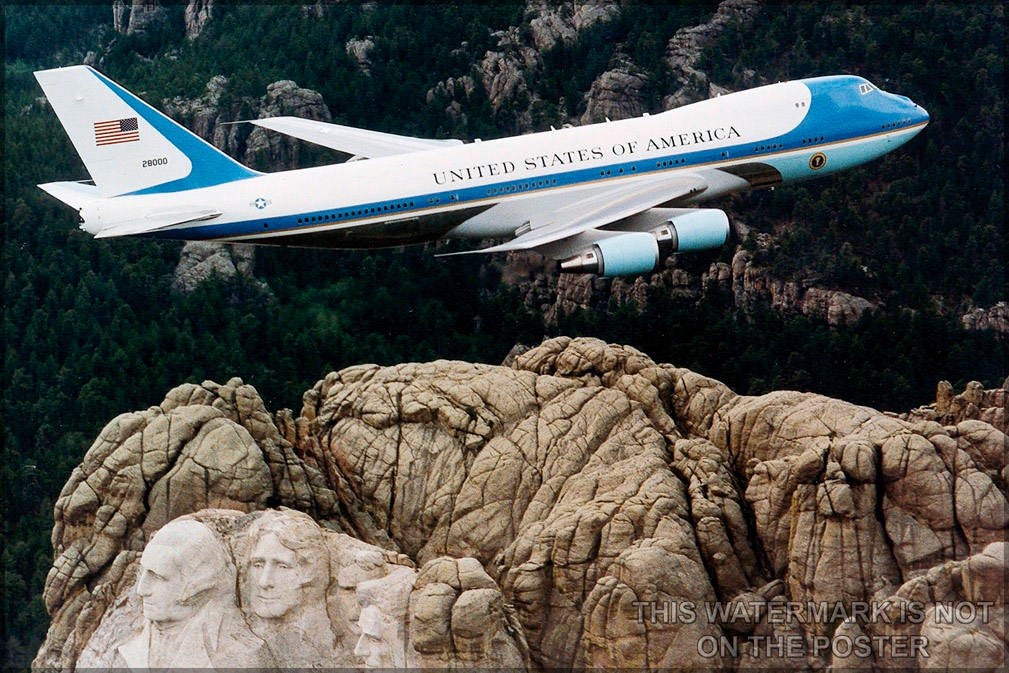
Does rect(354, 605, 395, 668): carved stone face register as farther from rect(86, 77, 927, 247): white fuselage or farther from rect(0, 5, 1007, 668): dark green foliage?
rect(0, 5, 1007, 668): dark green foliage

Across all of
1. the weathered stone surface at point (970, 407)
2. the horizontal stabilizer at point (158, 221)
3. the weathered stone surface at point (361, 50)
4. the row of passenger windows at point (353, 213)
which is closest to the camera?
the weathered stone surface at point (970, 407)

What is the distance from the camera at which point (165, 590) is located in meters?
34.4

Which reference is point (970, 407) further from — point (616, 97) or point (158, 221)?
point (616, 97)

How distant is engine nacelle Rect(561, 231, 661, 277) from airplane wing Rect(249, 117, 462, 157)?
7.18 metres

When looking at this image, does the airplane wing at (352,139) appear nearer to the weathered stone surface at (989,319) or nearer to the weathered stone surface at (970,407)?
the weathered stone surface at (970,407)

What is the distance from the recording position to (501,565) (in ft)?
125

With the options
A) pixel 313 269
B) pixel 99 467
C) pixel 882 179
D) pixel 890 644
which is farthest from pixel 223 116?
pixel 890 644

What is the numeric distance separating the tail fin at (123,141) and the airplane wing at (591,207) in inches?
330

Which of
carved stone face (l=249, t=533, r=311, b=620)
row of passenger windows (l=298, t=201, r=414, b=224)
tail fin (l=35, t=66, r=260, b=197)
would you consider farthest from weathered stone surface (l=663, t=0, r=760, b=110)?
carved stone face (l=249, t=533, r=311, b=620)

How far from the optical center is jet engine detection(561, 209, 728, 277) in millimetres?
45906

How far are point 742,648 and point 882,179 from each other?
3234 centimetres

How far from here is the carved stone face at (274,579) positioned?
3497cm

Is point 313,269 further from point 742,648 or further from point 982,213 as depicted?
point 742,648

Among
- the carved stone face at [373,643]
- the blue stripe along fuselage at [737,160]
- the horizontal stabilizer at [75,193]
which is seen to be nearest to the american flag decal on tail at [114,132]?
the horizontal stabilizer at [75,193]
